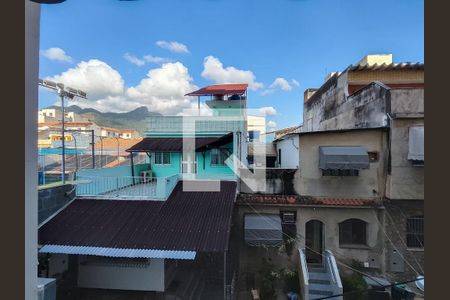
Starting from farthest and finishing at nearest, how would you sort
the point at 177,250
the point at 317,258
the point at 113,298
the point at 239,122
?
the point at 239,122, the point at 317,258, the point at 113,298, the point at 177,250

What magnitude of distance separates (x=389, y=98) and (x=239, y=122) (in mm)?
7100

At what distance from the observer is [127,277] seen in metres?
8.23

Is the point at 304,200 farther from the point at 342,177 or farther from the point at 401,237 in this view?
the point at 401,237

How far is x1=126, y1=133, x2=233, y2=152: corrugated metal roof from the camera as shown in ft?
41.5

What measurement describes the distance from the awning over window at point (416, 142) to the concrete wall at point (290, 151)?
4.32 meters

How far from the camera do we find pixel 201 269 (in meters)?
9.73

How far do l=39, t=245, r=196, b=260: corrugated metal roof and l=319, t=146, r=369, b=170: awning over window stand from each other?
256 inches

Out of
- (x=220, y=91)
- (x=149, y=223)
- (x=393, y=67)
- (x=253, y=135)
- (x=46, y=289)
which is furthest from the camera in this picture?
Result: (x=253, y=135)

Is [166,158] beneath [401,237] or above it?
above

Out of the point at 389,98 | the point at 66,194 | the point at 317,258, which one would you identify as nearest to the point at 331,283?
the point at 317,258

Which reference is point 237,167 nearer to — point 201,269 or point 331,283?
point 201,269

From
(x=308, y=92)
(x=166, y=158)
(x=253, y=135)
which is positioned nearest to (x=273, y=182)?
(x=166, y=158)

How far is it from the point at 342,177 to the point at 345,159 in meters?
1.29

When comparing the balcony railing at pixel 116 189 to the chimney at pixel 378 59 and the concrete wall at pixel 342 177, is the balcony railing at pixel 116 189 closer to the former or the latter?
the concrete wall at pixel 342 177
